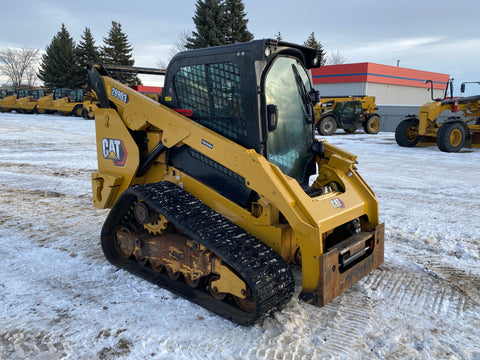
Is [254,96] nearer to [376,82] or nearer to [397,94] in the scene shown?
[376,82]

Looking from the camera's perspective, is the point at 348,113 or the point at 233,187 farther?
the point at 348,113

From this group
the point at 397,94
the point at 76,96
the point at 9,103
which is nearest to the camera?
the point at 76,96

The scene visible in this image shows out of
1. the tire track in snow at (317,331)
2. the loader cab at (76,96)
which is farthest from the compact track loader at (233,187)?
the loader cab at (76,96)

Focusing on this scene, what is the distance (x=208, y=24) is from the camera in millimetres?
33250

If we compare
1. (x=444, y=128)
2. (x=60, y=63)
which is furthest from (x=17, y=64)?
(x=444, y=128)

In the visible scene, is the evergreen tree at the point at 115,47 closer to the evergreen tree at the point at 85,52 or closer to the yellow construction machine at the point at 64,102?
the evergreen tree at the point at 85,52

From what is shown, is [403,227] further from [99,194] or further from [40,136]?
Result: [40,136]

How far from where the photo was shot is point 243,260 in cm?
294

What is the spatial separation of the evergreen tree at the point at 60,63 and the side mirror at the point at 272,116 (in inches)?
1723

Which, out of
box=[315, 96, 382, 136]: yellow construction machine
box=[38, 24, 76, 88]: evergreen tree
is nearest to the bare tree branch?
box=[38, 24, 76, 88]: evergreen tree

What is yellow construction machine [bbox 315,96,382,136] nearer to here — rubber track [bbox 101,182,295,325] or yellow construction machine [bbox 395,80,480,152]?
yellow construction machine [bbox 395,80,480,152]

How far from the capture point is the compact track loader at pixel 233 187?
3045 millimetres

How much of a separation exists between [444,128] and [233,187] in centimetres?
1160

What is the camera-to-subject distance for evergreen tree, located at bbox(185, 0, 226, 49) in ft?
108
